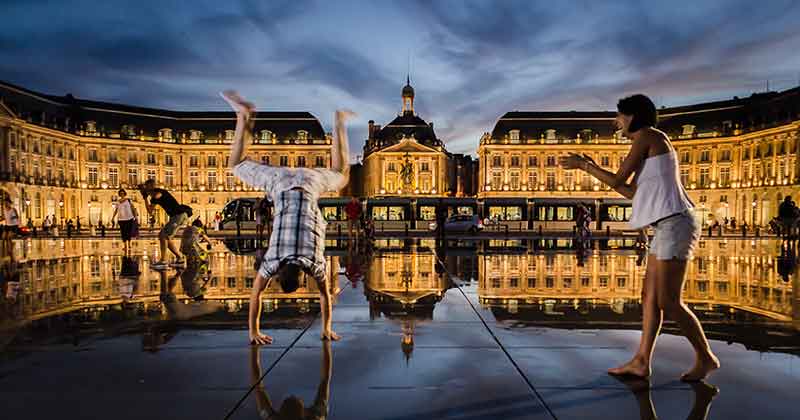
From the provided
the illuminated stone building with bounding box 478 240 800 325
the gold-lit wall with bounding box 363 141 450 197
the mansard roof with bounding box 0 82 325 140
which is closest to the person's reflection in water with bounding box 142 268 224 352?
the illuminated stone building with bounding box 478 240 800 325

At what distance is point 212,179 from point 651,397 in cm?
7924

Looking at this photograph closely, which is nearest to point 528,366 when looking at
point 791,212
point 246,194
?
point 791,212

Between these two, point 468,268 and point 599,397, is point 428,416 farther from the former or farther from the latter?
point 468,268

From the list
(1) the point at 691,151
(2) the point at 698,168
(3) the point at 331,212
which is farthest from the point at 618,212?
(1) the point at 691,151

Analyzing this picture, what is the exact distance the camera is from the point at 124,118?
74.1 meters

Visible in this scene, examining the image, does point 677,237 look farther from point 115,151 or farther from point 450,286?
point 115,151

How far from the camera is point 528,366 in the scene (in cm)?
392

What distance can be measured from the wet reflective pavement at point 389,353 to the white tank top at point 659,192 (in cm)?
115

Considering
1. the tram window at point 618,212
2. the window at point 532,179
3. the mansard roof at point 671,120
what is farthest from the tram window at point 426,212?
the window at point 532,179

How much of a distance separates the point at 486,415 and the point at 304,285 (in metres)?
5.63

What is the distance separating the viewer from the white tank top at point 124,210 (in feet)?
43.4

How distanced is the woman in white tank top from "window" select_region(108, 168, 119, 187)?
78.7 metres

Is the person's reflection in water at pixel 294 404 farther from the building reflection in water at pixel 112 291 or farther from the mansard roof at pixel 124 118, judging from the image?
the mansard roof at pixel 124 118

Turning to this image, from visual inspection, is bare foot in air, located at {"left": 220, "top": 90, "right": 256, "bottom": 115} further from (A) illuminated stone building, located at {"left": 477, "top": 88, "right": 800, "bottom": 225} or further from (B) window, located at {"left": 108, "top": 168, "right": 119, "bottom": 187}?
(B) window, located at {"left": 108, "top": 168, "right": 119, "bottom": 187}
